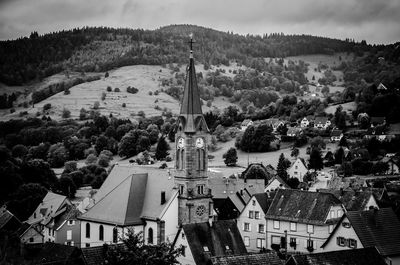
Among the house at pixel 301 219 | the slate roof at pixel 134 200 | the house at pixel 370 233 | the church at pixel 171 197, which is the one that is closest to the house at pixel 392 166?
the house at pixel 301 219

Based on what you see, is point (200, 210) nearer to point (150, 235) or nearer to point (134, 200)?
point (150, 235)

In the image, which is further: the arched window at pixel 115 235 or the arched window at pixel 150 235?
the arched window at pixel 115 235

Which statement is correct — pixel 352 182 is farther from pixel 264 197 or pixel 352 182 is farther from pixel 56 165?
pixel 56 165

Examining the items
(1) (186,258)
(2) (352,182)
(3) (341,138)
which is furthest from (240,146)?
(1) (186,258)

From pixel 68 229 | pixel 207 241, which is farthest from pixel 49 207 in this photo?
pixel 207 241

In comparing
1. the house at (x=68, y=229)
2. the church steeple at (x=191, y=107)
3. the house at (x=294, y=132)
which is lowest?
the house at (x=68, y=229)

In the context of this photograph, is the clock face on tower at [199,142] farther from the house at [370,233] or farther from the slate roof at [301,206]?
the house at [370,233]
